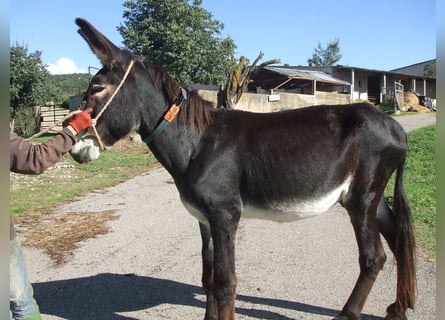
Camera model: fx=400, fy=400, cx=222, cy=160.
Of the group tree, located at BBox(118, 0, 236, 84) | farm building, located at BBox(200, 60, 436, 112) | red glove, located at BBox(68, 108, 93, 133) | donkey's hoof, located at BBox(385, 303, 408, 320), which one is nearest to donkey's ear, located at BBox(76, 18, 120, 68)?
red glove, located at BBox(68, 108, 93, 133)

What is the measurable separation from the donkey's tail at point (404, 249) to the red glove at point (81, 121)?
2.63 metres

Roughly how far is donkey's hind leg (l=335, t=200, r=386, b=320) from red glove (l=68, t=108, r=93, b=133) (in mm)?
2205

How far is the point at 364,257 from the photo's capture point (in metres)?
3.31

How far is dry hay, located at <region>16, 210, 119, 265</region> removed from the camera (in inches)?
208

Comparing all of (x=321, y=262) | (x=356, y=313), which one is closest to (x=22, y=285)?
(x=356, y=313)

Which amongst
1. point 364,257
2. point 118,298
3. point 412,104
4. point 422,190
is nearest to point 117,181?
point 118,298

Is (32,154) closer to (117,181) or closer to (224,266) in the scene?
(224,266)

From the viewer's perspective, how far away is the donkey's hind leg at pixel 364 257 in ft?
10.8

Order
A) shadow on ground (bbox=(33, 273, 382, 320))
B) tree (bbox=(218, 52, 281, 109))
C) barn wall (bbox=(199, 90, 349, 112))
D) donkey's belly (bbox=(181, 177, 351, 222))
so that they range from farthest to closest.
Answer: barn wall (bbox=(199, 90, 349, 112)) → tree (bbox=(218, 52, 281, 109)) → shadow on ground (bbox=(33, 273, 382, 320)) → donkey's belly (bbox=(181, 177, 351, 222))

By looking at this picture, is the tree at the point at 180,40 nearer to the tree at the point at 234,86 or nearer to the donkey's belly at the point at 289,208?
the tree at the point at 234,86

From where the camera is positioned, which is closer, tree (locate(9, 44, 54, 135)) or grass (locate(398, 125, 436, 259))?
grass (locate(398, 125, 436, 259))

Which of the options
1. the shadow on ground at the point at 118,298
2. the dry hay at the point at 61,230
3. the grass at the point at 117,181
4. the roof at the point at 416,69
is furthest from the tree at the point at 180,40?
the roof at the point at 416,69

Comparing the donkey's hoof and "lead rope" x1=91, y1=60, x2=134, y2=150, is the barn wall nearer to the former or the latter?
"lead rope" x1=91, y1=60, x2=134, y2=150

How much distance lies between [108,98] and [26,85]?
25426 mm
